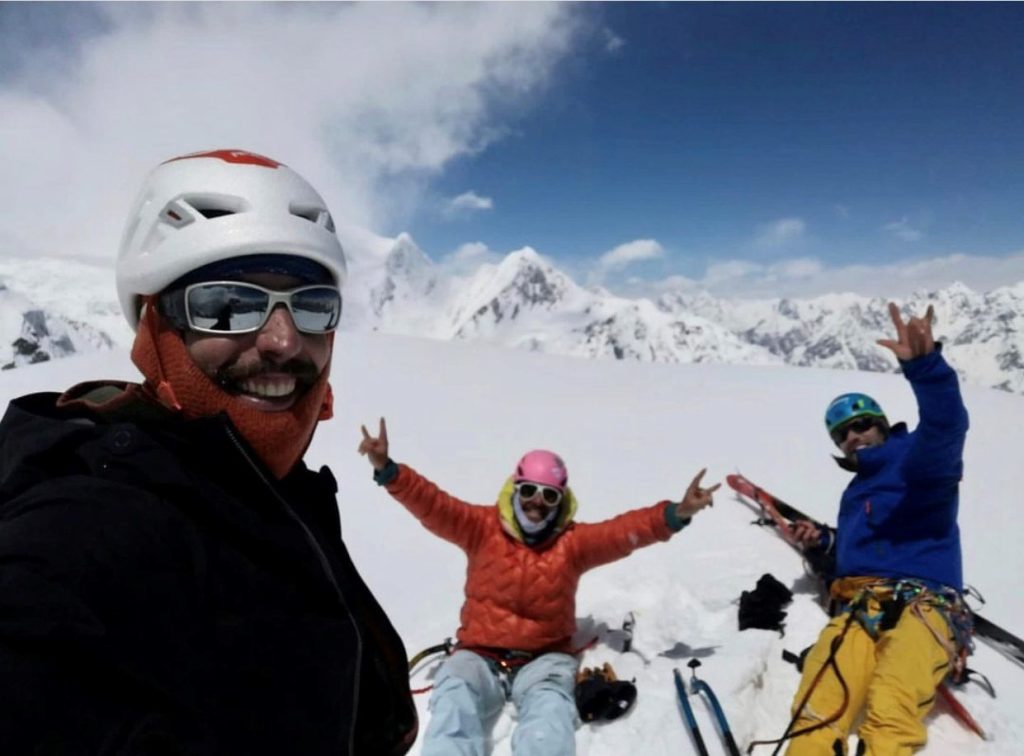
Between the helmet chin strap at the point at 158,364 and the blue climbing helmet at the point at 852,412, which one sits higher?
the blue climbing helmet at the point at 852,412

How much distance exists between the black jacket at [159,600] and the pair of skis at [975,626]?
358cm

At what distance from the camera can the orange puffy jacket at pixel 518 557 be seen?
4.13 metres

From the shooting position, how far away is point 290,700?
1184mm

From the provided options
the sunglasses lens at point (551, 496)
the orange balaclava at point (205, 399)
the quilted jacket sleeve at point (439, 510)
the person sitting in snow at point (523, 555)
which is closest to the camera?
the orange balaclava at point (205, 399)

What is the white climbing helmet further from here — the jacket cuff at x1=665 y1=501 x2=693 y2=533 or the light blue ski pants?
the jacket cuff at x1=665 y1=501 x2=693 y2=533

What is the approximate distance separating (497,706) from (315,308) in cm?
311

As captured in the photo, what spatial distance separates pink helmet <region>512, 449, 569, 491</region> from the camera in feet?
13.9

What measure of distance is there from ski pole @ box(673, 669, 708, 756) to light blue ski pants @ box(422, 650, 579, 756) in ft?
2.02

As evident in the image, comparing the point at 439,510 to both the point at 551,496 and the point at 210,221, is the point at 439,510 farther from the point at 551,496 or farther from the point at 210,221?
the point at 210,221

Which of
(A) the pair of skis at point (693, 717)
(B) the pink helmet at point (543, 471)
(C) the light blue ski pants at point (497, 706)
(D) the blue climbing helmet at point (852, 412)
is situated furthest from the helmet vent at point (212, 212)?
(D) the blue climbing helmet at point (852, 412)

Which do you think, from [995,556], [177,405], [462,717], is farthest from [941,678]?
[177,405]

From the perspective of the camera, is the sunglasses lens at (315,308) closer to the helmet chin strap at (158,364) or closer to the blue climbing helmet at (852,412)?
the helmet chin strap at (158,364)

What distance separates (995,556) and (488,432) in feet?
19.8

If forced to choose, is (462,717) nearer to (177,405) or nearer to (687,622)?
(687,622)
